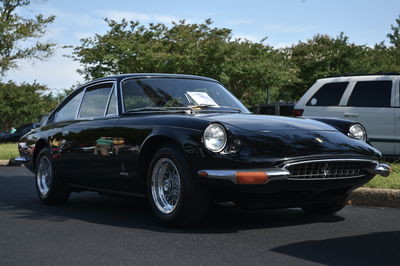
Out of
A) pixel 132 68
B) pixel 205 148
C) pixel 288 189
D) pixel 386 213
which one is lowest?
pixel 386 213

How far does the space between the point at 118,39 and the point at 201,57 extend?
15.2 ft

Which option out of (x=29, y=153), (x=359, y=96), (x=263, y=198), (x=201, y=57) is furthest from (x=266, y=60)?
(x=263, y=198)

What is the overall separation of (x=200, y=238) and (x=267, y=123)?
1.24 meters

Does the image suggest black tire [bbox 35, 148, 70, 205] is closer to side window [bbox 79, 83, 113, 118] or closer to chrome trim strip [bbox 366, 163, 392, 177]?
side window [bbox 79, 83, 113, 118]

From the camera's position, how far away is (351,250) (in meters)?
4.45

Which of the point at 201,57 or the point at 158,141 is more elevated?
the point at 201,57

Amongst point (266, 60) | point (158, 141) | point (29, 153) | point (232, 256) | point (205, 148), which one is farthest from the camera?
point (266, 60)

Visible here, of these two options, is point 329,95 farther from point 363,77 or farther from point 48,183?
point 48,183

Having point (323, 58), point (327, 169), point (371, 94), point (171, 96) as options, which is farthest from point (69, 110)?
point (323, 58)

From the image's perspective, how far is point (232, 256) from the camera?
14.1 ft

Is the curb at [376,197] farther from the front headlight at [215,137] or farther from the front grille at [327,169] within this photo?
the front headlight at [215,137]

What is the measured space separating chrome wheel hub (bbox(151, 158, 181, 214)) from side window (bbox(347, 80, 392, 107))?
654 centimetres

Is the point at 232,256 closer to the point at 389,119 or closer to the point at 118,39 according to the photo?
the point at 389,119

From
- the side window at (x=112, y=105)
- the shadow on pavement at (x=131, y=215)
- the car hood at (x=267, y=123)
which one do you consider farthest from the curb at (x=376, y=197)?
the side window at (x=112, y=105)
